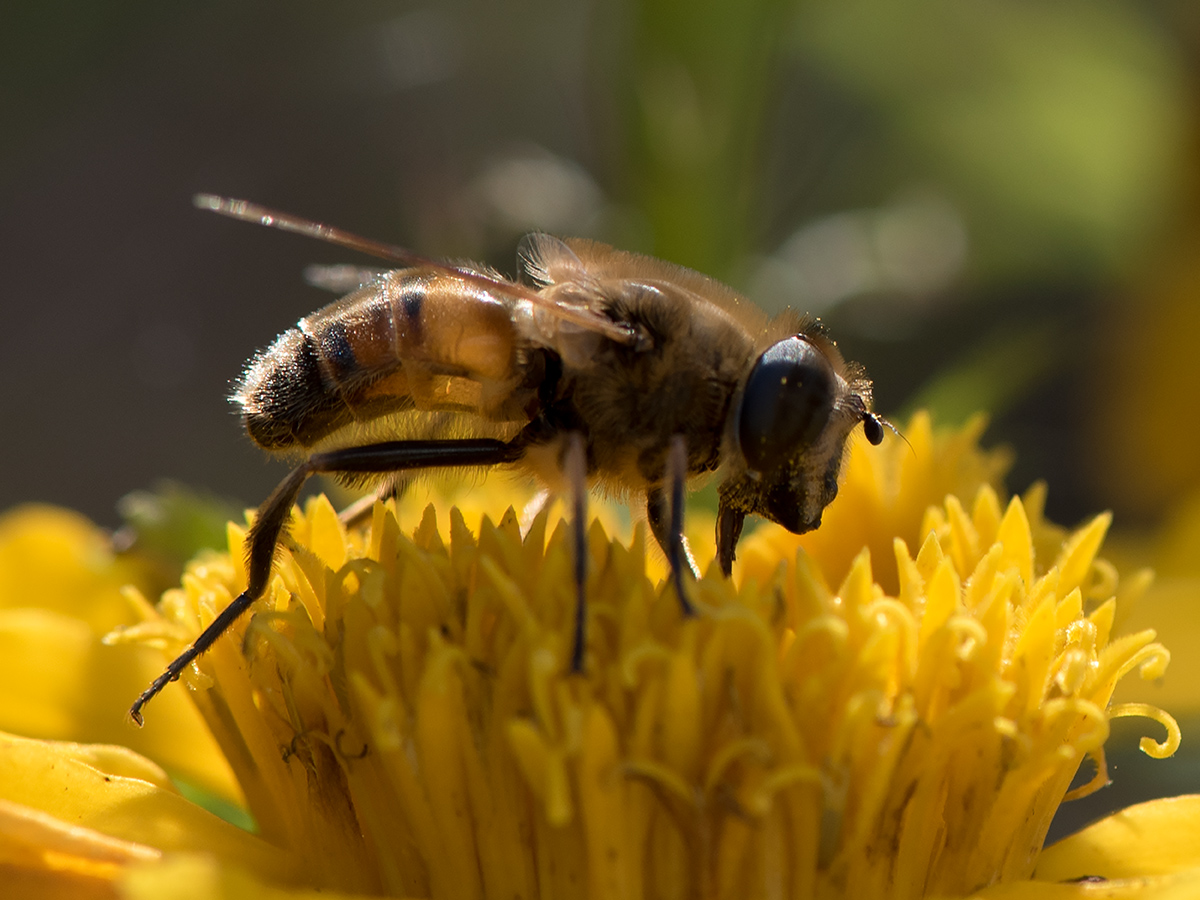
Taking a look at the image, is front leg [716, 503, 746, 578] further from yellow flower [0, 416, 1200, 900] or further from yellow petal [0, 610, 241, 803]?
yellow petal [0, 610, 241, 803]

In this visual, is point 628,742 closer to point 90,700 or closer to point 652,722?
point 652,722

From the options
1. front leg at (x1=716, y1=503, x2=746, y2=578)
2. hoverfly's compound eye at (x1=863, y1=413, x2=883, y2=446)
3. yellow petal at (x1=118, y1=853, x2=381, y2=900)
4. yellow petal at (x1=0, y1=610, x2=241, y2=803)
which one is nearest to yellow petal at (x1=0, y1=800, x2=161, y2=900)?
yellow petal at (x1=118, y1=853, x2=381, y2=900)

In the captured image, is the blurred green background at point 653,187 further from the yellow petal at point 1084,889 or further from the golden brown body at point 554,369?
the yellow petal at point 1084,889

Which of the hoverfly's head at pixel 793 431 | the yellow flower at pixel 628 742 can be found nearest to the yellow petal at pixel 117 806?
the yellow flower at pixel 628 742

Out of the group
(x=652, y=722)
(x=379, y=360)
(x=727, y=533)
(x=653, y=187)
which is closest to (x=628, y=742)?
(x=652, y=722)

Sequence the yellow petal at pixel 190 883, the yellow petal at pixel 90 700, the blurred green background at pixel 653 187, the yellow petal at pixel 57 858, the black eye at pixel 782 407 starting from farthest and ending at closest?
the blurred green background at pixel 653 187
the yellow petal at pixel 90 700
the black eye at pixel 782 407
the yellow petal at pixel 57 858
the yellow petal at pixel 190 883

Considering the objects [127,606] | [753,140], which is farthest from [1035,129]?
[127,606]

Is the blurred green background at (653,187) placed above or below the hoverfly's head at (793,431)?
above
